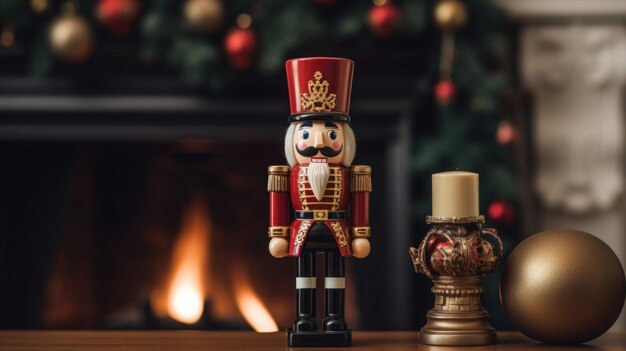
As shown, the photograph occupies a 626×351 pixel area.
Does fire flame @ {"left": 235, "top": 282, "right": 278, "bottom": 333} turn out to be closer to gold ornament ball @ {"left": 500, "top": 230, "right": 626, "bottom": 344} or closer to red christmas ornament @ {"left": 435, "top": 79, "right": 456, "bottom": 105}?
red christmas ornament @ {"left": 435, "top": 79, "right": 456, "bottom": 105}

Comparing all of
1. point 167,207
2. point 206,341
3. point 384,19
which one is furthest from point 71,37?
point 206,341

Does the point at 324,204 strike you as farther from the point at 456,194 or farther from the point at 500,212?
the point at 500,212

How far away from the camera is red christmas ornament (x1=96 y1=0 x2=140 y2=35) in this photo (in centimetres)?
174

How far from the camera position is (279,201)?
879 mm

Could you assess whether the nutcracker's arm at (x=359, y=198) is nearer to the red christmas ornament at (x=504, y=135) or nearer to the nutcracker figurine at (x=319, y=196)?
the nutcracker figurine at (x=319, y=196)

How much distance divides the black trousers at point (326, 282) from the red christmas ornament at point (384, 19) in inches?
38.2

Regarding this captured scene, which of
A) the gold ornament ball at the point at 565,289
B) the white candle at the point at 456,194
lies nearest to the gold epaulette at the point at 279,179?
the white candle at the point at 456,194

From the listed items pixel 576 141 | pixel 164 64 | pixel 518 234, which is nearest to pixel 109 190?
pixel 164 64

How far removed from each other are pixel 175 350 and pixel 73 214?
4.50 feet

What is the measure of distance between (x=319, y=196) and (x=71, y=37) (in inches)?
42.0

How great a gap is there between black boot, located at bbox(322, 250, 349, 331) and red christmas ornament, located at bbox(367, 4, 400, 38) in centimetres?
97

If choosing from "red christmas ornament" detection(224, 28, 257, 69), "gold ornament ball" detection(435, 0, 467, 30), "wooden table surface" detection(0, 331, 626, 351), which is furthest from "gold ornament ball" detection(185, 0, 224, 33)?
"wooden table surface" detection(0, 331, 626, 351)

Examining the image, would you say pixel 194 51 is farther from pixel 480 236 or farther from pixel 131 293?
pixel 480 236

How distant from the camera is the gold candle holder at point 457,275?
0.85m
